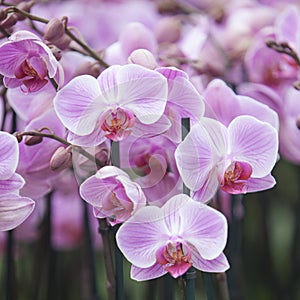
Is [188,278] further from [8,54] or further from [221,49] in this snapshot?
[221,49]

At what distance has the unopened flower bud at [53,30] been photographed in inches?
23.4

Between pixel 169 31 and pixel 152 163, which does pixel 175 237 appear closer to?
pixel 152 163

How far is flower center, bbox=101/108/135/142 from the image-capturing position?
537 millimetres

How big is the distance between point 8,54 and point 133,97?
4.0 inches

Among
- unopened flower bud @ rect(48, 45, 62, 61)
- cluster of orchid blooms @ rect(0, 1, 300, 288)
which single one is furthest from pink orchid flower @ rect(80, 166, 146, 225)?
unopened flower bud @ rect(48, 45, 62, 61)

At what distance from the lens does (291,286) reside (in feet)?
3.07

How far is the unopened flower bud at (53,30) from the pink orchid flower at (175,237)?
17 cm

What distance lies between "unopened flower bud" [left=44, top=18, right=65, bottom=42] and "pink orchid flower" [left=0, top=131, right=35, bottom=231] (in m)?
0.11

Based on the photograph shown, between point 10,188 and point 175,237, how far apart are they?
0.42ft

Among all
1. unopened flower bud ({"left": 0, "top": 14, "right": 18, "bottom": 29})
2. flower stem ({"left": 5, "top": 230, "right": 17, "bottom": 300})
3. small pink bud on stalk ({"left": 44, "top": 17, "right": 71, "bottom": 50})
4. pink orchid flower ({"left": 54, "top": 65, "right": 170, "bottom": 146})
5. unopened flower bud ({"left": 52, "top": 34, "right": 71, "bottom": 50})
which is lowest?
flower stem ({"left": 5, "top": 230, "right": 17, "bottom": 300})

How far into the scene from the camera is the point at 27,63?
22.0 inches

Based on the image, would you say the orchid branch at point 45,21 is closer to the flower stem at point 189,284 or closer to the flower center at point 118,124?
the flower center at point 118,124

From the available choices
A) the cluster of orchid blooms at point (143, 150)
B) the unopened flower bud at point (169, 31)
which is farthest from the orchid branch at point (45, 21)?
the unopened flower bud at point (169, 31)

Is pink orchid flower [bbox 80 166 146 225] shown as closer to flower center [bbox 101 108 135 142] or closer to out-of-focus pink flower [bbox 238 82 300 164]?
flower center [bbox 101 108 135 142]
